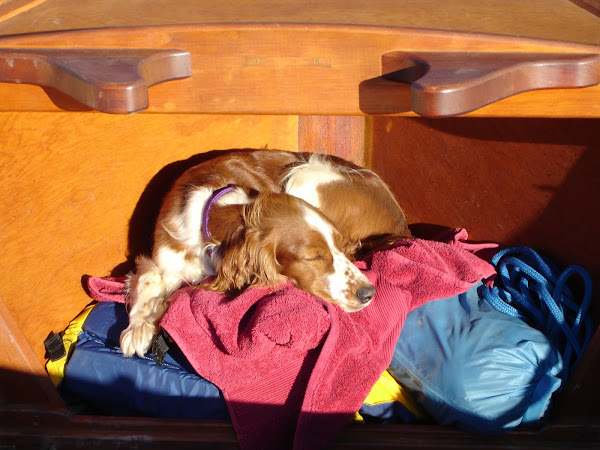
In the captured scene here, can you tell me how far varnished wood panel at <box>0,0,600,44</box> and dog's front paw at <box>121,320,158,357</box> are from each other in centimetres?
130

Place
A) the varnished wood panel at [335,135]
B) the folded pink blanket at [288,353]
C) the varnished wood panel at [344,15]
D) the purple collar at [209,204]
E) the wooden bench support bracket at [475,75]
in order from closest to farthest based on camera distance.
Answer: the wooden bench support bracket at [475,75] < the varnished wood panel at [344,15] < the folded pink blanket at [288,353] < the purple collar at [209,204] < the varnished wood panel at [335,135]

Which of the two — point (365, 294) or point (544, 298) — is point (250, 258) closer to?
point (365, 294)

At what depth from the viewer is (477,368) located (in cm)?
235

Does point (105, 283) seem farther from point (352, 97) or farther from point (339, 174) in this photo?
point (352, 97)

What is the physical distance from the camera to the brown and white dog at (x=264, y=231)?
2.62 meters

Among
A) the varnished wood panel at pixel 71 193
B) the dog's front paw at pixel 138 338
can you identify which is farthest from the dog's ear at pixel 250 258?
the varnished wood panel at pixel 71 193

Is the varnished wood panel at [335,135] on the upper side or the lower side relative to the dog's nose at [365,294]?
upper

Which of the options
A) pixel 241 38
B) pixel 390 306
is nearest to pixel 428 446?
pixel 390 306

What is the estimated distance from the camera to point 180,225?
290cm

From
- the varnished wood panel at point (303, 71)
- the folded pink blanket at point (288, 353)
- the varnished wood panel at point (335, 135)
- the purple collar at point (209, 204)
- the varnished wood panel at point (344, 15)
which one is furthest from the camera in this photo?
the varnished wood panel at point (335, 135)

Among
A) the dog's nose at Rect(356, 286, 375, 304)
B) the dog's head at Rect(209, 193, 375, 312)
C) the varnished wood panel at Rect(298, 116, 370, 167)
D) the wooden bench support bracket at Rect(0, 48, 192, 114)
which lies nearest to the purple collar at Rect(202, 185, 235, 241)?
the dog's head at Rect(209, 193, 375, 312)

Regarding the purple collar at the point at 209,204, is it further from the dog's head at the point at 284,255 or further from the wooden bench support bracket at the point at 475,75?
the wooden bench support bracket at the point at 475,75

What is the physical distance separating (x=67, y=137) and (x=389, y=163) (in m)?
1.93

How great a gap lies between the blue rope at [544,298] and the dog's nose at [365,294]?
58cm
